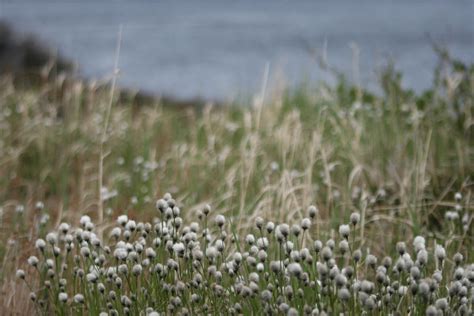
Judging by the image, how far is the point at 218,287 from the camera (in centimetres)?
275

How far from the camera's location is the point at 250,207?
4.68 meters

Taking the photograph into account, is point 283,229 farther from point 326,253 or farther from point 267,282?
point 267,282

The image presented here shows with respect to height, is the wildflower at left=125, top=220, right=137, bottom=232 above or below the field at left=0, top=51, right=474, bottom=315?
above

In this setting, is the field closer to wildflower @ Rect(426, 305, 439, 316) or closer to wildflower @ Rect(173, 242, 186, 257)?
wildflower @ Rect(173, 242, 186, 257)

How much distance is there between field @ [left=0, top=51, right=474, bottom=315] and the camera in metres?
2.80

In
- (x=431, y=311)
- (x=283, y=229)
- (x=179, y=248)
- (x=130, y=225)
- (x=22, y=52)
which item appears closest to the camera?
(x=431, y=311)

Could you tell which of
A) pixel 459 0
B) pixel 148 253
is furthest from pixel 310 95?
pixel 459 0

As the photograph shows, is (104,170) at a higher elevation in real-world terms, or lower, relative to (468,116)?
lower

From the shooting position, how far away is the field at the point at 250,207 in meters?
2.80

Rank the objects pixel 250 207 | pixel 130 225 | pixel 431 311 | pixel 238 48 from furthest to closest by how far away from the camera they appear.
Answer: pixel 238 48, pixel 250 207, pixel 130 225, pixel 431 311

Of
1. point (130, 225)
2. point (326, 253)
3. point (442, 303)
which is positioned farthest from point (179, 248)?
point (442, 303)

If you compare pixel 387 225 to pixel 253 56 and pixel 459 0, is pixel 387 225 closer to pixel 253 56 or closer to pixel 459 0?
pixel 253 56

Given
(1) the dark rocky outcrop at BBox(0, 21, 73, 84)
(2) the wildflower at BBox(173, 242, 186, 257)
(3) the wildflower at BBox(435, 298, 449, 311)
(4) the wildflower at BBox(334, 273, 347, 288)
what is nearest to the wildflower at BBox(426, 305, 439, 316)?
(3) the wildflower at BBox(435, 298, 449, 311)

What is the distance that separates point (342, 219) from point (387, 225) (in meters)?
0.29
